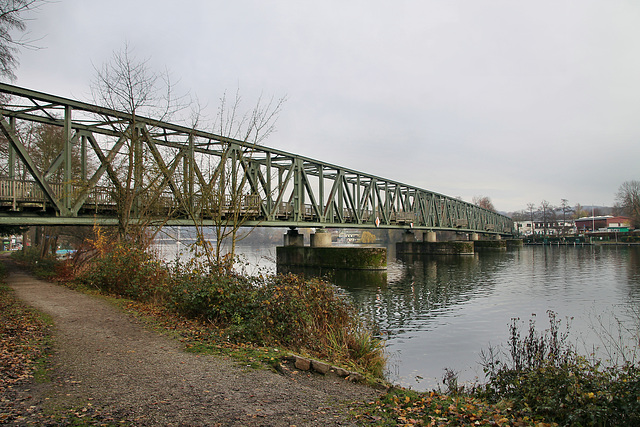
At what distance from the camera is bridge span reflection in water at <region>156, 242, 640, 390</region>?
41.1 feet

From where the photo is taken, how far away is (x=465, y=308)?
70.8 feet

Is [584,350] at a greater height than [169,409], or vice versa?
[169,409]

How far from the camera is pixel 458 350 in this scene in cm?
1354

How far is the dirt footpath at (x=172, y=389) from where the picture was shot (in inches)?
210

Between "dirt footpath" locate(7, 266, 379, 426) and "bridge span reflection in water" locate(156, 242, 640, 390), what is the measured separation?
4.57 meters

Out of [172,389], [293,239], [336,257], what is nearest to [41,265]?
[336,257]

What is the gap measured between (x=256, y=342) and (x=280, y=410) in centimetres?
396

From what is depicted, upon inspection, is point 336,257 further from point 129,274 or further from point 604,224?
point 604,224

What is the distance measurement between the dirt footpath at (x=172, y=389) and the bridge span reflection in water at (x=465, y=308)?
457 cm

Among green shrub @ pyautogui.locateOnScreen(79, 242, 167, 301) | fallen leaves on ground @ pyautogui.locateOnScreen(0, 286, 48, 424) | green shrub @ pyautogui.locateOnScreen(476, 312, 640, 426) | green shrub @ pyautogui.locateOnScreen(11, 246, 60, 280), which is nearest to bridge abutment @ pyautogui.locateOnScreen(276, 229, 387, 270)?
green shrub @ pyautogui.locateOnScreen(11, 246, 60, 280)

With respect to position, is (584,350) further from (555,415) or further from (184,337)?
(184,337)

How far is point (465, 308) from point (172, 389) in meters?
18.4

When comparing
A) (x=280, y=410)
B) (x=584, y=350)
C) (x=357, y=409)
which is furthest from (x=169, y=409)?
(x=584, y=350)

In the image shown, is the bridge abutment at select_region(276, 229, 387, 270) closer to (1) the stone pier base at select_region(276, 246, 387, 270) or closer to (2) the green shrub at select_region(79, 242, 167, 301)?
(1) the stone pier base at select_region(276, 246, 387, 270)
